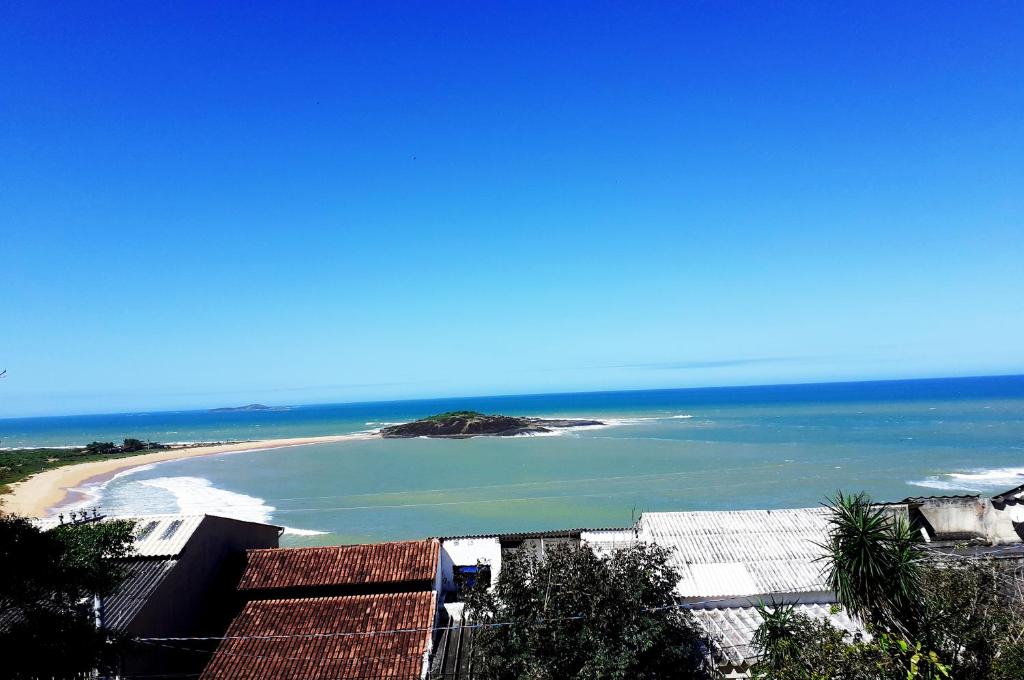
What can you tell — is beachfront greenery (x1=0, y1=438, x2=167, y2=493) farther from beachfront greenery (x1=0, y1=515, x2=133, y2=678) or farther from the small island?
beachfront greenery (x1=0, y1=515, x2=133, y2=678)

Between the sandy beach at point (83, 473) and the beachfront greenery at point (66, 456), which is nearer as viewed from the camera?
the sandy beach at point (83, 473)

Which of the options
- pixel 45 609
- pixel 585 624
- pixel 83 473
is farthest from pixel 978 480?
pixel 83 473

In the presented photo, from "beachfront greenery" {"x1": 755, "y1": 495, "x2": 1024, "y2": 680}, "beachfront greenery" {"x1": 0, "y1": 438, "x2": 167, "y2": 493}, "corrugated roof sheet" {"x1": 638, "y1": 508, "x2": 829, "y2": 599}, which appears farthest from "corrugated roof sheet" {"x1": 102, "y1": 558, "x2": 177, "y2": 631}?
"beachfront greenery" {"x1": 0, "y1": 438, "x2": 167, "y2": 493}

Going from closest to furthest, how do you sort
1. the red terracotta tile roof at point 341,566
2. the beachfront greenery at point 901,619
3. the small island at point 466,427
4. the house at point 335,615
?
the beachfront greenery at point 901,619
the house at point 335,615
the red terracotta tile roof at point 341,566
the small island at point 466,427

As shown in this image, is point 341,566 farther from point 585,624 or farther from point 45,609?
point 45,609

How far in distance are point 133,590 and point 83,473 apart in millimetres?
Answer: 48303

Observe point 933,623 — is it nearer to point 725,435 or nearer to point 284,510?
point 284,510

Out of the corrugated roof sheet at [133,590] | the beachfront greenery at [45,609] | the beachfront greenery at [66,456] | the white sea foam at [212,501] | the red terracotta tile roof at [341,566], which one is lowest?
the white sea foam at [212,501]

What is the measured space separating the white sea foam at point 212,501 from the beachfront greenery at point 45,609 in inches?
844

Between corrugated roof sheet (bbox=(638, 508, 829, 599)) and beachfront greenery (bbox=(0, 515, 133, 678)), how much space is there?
9975mm

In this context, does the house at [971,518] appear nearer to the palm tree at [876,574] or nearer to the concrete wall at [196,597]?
the palm tree at [876,574]

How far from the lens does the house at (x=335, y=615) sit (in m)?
11.7

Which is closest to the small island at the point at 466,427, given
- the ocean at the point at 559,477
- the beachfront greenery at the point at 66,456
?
the ocean at the point at 559,477

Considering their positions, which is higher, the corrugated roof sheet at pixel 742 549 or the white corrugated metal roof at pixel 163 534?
the white corrugated metal roof at pixel 163 534
